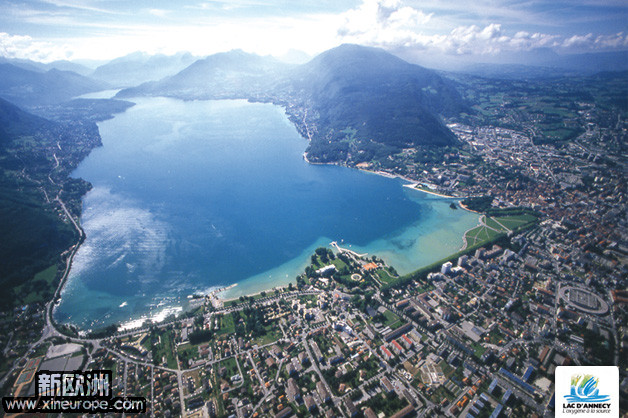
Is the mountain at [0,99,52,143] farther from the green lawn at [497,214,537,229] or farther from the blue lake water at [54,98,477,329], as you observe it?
the green lawn at [497,214,537,229]

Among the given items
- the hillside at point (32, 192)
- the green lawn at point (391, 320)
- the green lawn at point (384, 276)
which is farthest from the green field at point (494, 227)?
the hillside at point (32, 192)

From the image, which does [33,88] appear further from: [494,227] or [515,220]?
[515,220]

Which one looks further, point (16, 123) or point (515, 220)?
point (16, 123)

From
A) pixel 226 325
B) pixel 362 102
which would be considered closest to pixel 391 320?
pixel 226 325

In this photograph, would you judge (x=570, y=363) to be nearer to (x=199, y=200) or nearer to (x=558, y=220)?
(x=558, y=220)

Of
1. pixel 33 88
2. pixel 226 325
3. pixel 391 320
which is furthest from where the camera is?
pixel 33 88

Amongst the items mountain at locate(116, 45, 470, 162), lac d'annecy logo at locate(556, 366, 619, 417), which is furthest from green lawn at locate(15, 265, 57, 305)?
mountain at locate(116, 45, 470, 162)

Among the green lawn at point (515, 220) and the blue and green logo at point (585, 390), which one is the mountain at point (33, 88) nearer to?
the green lawn at point (515, 220)
